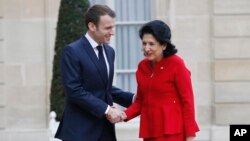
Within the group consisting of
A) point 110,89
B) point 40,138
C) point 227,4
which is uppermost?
point 227,4

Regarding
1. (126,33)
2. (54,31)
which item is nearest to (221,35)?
(126,33)

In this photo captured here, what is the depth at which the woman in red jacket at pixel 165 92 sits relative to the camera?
5562 mm

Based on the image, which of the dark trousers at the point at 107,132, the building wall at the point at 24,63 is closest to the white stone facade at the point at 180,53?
the building wall at the point at 24,63

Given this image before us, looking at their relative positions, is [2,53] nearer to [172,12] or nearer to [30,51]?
[30,51]

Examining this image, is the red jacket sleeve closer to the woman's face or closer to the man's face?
the woman's face

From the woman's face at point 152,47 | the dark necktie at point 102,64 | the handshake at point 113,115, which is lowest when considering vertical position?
the handshake at point 113,115

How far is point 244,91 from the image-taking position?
33.6 feet

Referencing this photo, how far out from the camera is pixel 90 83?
5.80m

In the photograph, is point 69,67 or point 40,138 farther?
point 40,138

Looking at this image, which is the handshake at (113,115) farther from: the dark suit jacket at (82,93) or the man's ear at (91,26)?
the man's ear at (91,26)

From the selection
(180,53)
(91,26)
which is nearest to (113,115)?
(91,26)

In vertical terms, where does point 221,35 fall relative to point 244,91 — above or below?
above

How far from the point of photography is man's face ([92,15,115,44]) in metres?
5.77

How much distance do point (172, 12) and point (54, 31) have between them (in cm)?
151
